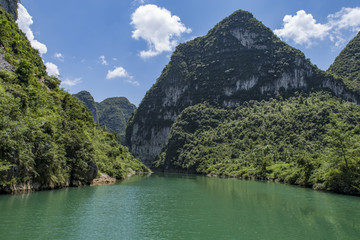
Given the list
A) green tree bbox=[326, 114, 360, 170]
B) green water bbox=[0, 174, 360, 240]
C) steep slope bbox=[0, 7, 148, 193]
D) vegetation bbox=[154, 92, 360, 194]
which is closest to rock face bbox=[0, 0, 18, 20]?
steep slope bbox=[0, 7, 148, 193]

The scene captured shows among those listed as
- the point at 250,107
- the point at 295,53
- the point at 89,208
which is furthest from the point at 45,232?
the point at 295,53

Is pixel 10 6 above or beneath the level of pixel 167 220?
above

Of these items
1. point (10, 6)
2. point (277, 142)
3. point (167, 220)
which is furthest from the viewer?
point (277, 142)

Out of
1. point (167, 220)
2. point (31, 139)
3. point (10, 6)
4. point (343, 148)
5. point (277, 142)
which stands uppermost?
point (10, 6)

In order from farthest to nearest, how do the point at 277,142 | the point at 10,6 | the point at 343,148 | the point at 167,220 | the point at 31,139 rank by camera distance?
1. the point at 277,142
2. the point at 10,6
3. the point at 343,148
4. the point at 31,139
5. the point at 167,220

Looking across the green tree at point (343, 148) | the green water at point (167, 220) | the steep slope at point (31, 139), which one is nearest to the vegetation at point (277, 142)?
the green tree at point (343, 148)

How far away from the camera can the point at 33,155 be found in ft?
103

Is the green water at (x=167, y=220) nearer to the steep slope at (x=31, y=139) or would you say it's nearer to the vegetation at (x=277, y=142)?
the steep slope at (x=31, y=139)

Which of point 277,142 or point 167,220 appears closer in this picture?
point 167,220

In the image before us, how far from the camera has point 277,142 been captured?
120 meters

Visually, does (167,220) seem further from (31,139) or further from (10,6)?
(10,6)

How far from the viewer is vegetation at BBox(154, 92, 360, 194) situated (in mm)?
43625

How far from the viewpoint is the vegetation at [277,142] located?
4362 cm

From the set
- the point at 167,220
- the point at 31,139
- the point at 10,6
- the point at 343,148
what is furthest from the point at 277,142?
the point at 10,6
